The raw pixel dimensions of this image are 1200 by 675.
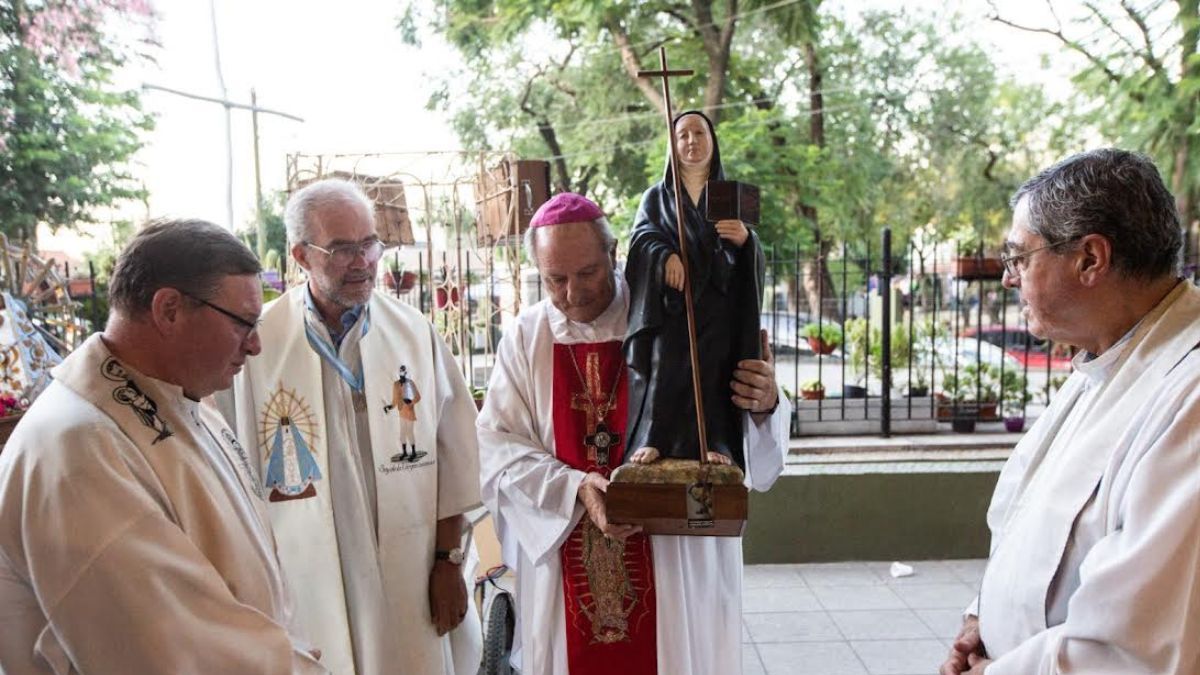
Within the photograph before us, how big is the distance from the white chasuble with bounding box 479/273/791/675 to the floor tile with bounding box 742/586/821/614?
7.56 ft

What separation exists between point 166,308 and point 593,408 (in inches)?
49.9

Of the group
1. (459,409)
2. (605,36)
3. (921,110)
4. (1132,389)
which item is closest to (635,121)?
(605,36)

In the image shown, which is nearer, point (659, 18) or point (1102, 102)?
point (1102, 102)

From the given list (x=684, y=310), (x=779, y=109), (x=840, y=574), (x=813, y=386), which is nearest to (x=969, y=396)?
(x=813, y=386)

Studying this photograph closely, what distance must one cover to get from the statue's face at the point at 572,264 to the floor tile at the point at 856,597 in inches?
120

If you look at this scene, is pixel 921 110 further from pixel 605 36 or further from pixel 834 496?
pixel 834 496

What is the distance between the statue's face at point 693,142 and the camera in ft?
7.38

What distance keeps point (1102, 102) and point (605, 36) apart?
8.55 metres

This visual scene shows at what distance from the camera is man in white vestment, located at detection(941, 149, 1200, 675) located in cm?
138

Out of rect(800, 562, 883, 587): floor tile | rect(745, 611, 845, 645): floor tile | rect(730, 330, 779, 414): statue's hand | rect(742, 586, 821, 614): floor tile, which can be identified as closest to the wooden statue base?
rect(730, 330, 779, 414): statue's hand

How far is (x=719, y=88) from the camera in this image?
12242mm

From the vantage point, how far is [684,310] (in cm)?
230

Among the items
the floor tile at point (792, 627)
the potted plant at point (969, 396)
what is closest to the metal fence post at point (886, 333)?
the potted plant at point (969, 396)

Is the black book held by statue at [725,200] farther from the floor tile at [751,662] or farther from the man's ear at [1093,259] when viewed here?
the floor tile at [751,662]
